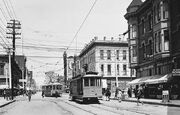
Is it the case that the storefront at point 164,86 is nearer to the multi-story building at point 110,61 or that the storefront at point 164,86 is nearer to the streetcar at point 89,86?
the streetcar at point 89,86

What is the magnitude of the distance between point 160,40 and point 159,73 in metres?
4.36

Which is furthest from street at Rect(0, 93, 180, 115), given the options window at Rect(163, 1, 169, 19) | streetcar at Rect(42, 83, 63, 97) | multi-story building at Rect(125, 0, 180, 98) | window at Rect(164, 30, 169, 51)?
streetcar at Rect(42, 83, 63, 97)

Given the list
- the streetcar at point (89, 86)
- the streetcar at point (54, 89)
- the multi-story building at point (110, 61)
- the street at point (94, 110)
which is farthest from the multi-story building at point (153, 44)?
the multi-story building at point (110, 61)

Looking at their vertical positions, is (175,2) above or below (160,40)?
above

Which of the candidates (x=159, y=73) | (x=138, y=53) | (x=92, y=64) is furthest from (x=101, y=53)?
(x=159, y=73)

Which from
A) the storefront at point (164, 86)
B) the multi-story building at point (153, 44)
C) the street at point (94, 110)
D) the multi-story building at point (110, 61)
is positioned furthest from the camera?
the multi-story building at point (110, 61)

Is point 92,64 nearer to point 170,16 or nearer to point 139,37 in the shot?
point 139,37

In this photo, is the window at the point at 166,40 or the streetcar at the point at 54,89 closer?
the window at the point at 166,40

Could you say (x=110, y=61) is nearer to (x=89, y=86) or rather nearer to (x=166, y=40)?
(x=166, y=40)

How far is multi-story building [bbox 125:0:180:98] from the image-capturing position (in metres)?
35.9

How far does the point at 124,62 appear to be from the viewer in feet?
273

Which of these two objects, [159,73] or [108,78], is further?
[108,78]

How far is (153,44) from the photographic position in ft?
132

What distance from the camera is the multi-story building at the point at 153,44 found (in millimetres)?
35938
